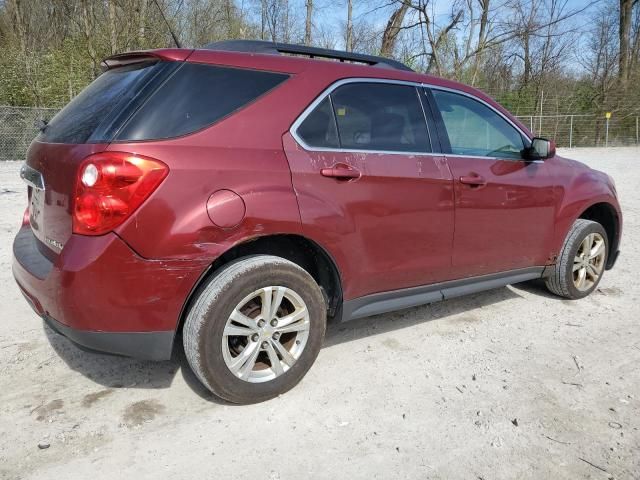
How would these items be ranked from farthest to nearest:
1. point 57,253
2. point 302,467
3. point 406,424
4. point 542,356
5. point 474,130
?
point 474,130 < point 542,356 < point 406,424 < point 57,253 < point 302,467

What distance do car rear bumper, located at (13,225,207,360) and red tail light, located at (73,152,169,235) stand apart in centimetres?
7

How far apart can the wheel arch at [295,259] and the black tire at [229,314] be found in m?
0.07

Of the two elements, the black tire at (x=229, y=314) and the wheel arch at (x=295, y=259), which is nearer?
the black tire at (x=229, y=314)

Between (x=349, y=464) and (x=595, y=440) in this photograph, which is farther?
(x=595, y=440)

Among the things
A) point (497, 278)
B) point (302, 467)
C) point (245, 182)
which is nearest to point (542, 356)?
point (497, 278)

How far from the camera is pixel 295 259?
307cm

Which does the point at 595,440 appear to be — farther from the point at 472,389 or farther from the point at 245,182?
the point at 245,182

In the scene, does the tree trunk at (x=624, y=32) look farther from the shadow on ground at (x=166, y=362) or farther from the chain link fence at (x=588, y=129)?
the shadow on ground at (x=166, y=362)

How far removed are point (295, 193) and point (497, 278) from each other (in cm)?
193

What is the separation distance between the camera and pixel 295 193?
107 inches

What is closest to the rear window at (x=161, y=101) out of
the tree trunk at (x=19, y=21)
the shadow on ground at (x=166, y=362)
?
the shadow on ground at (x=166, y=362)

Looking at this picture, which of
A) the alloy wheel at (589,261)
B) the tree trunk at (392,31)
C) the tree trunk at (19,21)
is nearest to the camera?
the alloy wheel at (589,261)

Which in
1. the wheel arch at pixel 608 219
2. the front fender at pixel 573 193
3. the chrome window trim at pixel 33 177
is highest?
the chrome window trim at pixel 33 177

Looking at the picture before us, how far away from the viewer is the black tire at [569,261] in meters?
4.30
